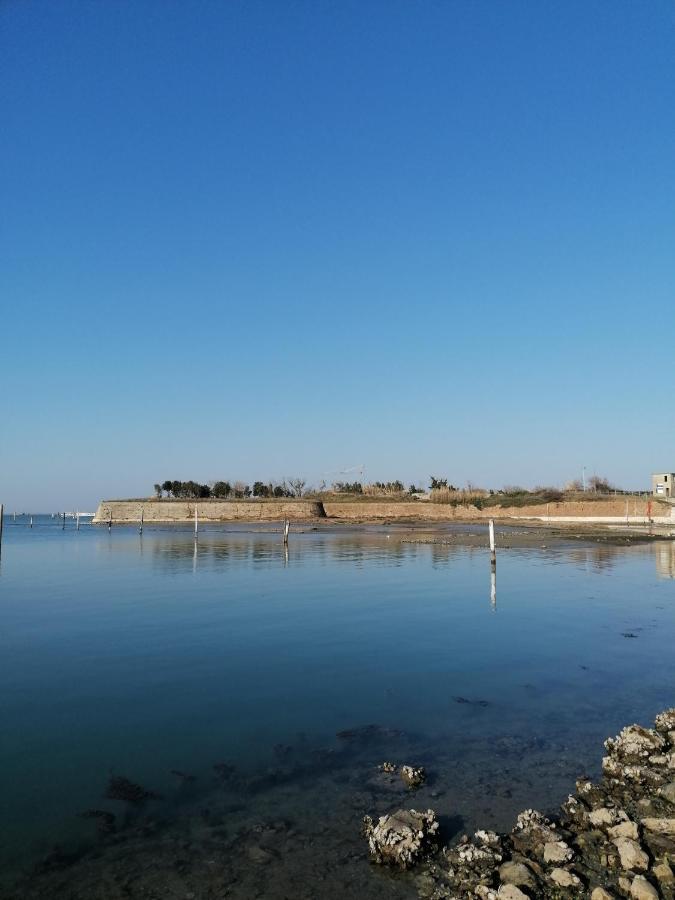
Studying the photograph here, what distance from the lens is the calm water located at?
7160 millimetres

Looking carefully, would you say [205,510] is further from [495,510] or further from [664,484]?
[664,484]

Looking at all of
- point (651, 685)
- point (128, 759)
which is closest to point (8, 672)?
point (128, 759)

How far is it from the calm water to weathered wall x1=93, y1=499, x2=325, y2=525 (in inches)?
3369

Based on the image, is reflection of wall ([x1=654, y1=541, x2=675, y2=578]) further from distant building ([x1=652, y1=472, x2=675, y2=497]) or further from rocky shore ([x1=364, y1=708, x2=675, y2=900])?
distant building ([x1=652, y1=472, x2=675, y2=497])

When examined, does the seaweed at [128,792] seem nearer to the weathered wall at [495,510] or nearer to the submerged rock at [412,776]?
the submerged rock at [412,776]

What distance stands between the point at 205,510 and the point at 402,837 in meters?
108

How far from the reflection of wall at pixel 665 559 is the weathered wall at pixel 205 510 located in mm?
71102

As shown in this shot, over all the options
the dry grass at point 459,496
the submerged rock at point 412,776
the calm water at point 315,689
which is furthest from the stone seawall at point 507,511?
the submerged rock at point 412,776

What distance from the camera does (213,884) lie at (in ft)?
17.5

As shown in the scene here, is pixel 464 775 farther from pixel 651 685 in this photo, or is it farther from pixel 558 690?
pixel 651 685

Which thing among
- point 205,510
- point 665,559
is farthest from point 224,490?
point 665,559

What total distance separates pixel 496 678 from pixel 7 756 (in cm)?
817

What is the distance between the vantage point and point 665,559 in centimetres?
3538

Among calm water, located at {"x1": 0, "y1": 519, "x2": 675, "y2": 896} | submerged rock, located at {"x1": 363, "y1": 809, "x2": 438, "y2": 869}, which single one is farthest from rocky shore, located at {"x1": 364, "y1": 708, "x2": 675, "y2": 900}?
calm water, located at {"x1": 0, "y1": 519, "x2": 675, "y2": 896}
